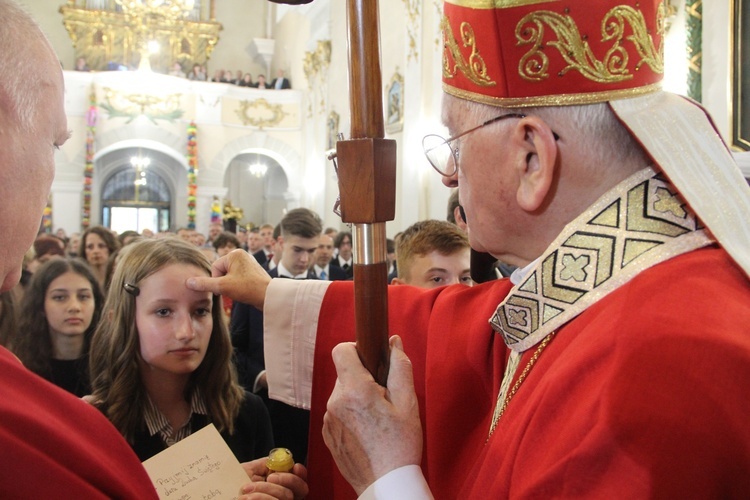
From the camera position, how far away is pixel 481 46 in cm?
116

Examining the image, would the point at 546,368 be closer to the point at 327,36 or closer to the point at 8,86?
the point at 8,86

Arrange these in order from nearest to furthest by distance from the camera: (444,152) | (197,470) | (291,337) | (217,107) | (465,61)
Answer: (465,61) → (444,152) → (197,470) → (291,337) → (217,107)

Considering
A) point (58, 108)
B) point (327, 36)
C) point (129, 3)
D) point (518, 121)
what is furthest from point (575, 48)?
point (129, 3)

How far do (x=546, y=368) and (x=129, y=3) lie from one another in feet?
51.1

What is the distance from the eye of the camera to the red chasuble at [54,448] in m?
0.76

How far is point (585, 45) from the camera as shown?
1072 mm

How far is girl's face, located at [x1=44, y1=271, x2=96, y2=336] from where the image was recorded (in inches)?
111

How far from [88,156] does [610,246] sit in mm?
16043

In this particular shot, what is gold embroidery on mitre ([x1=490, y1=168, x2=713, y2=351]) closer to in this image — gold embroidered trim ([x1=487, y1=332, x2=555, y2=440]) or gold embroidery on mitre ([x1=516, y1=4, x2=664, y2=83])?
gold embroidered trim ([x1=487, y1=332, x2=555, y2=440])

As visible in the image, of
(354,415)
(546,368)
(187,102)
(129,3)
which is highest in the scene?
(129,3)

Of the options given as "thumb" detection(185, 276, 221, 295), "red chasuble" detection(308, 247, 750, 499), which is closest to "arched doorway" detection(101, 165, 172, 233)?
"thumb" detection(185, 276, 221, 295)

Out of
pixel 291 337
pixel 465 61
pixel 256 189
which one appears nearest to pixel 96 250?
pixel 291 337

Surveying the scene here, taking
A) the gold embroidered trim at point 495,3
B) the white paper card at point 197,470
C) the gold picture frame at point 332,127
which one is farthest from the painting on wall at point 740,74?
the gold picture frame at point 332,127

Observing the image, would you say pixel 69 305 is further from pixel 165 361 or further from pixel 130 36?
pixel 130 36
